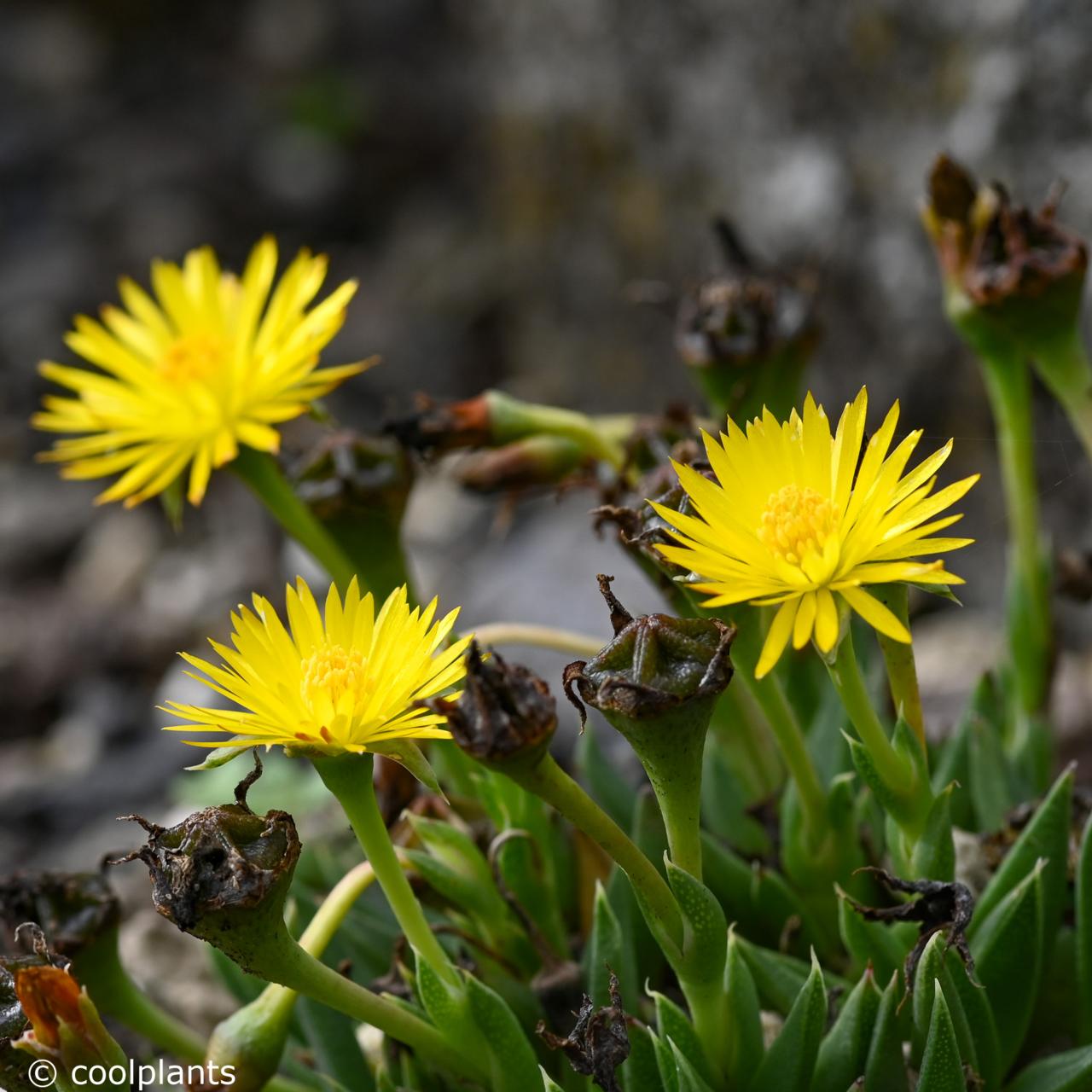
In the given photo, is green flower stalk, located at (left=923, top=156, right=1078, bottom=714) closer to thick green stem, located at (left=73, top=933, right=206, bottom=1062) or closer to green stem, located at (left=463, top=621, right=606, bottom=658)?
green stem, located at (left=463, top=621, right=606, bottom=658)

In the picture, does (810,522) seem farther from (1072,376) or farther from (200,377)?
(200,377)

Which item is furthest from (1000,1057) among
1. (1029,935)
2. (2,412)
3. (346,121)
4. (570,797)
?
(346,121)

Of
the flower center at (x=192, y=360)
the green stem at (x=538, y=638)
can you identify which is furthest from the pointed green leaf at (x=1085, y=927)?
the flower center at (x=192, y=360)

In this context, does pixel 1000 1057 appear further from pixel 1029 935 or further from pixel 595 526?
pixel 595 526

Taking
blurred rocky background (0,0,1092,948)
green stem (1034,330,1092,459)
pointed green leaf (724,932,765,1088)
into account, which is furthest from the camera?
blurred rocky background (0,0,1092,948)

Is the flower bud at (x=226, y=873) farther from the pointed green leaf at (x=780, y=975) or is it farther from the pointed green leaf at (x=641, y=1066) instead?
the pointed green leaf at (x=780, y=975)

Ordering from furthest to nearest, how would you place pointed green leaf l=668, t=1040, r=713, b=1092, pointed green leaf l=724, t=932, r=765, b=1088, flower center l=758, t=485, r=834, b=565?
pointed green leaf l=724, t=932, r=765, b=1088 → pointed green leaf l=668, t=1040, r=713, b=1092 → flower center l=758, t=485, r=834, b=565

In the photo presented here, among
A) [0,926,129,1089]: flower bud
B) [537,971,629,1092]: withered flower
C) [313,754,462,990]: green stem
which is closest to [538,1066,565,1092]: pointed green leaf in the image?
[537,971,629,1092]: withered flower
